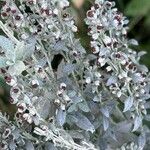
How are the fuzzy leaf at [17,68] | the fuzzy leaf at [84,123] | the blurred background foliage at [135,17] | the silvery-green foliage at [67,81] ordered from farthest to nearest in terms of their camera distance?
the blurred background foliage at [135,17], the fuzzy leaf at [84,123], the silvery-green foliage at [67,81], the fuzzy leaf at [17,68]

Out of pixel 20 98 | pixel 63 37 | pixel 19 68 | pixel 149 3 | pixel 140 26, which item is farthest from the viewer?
pixel 140 26

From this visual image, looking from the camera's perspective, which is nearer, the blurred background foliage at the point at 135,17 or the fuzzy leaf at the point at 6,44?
the fuzzy leaf at the point at 6,44

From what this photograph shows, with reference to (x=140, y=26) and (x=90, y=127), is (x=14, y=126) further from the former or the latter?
(x=140, y=26)

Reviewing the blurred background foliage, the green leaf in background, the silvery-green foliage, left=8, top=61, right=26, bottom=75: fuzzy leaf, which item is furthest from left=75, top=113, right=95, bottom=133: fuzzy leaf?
the green leaf in background

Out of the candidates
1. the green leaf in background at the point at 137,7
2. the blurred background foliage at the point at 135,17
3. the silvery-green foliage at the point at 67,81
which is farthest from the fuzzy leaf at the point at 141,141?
the green leaf in background at the point at 137,7

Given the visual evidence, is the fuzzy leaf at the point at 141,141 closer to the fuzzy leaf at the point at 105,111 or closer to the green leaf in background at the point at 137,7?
the fuzzy leaf at the point at 105,111

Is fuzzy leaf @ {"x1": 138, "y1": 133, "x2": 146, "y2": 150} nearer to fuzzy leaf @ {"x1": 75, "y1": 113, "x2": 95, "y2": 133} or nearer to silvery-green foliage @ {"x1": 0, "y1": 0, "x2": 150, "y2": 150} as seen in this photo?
silvery-green foliage @ {"x1": 0, "y1": 0, "x2": 150, "y2": 150}

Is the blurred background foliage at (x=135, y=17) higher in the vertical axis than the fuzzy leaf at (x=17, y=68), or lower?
lower

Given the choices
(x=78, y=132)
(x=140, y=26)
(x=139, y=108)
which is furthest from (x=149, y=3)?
(x=78, y=132)
